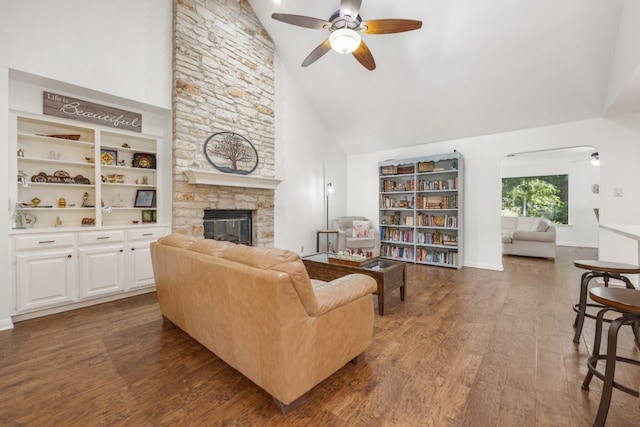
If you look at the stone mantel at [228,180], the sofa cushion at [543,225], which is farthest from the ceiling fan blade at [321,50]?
the sofa cushion at [543,225]

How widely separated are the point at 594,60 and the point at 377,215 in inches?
162

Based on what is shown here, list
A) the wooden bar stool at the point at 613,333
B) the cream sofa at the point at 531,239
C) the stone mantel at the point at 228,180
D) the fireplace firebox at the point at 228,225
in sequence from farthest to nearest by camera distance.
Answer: the cream sofa at the point at 531,239 < the fireplace firebox at the point at 228,225 < the stone mantel at the point at 228,180 < the wooden bar stool at the point at 613,333

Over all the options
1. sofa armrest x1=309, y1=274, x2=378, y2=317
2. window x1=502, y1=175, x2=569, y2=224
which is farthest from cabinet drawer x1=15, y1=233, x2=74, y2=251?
window x1=502, y1=175, x2=569, y2=224

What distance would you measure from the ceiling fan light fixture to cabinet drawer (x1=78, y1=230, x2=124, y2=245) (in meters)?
3.33

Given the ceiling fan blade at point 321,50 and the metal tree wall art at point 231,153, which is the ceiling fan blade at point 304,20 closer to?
the ceiling fan blade at point 321,50

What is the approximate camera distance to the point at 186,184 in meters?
3.78

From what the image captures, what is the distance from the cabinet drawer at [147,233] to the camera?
3445mm

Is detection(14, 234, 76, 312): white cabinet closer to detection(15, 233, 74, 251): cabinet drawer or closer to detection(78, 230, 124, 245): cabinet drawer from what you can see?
detection(15, 233, 74, 251): cabinet drawer

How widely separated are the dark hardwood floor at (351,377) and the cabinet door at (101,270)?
0.91ft

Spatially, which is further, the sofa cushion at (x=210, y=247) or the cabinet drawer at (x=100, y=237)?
the cabinet drawer at (x=100, y=237)

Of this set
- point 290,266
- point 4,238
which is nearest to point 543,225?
point 290,266

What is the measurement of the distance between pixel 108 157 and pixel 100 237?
43.4 inches

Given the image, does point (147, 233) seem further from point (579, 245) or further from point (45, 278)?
point (579, 245)

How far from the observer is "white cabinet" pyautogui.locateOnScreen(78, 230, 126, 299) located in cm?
308
